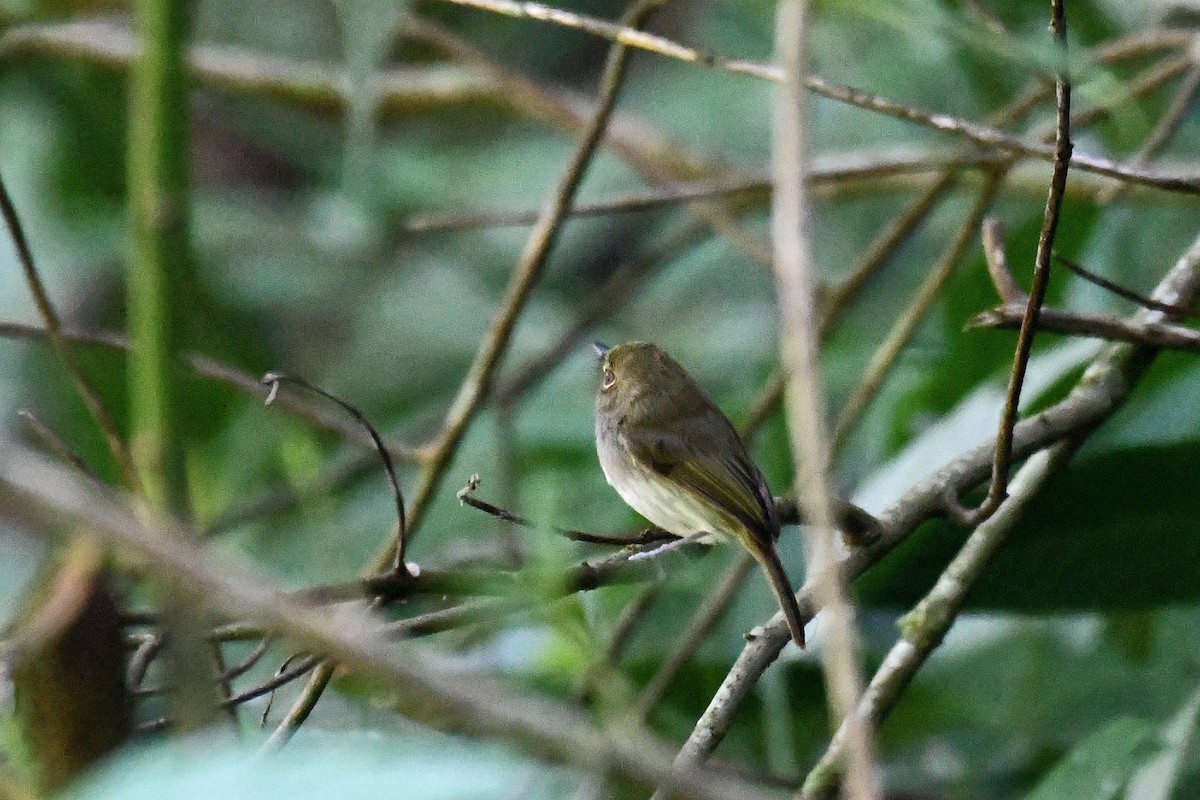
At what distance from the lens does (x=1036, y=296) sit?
162cm

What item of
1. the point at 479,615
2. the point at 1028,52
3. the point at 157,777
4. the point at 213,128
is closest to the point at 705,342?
the point at 213,128

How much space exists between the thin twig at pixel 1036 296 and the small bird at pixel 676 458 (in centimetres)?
37

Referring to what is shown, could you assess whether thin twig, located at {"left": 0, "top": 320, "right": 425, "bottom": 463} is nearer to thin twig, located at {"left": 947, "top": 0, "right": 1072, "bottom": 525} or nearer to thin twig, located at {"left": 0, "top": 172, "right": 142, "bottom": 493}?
thin twig, located at {"left": 0, "top": 172, "right": 142, "bottom": 493}

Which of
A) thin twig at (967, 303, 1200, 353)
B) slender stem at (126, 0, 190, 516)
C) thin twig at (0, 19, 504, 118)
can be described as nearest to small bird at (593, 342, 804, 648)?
thin twig at (967, 303, 1200, 353)

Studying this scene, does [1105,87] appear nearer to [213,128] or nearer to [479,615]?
[479,615]

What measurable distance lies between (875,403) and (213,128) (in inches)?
173

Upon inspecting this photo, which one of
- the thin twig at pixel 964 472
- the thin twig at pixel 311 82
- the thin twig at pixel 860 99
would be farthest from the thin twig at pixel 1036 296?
the thin twig at pixel 311 82

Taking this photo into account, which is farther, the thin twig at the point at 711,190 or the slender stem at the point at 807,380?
the thin twig at the point at 711,190

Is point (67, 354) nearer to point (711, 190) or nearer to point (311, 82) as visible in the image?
point (711, 190)

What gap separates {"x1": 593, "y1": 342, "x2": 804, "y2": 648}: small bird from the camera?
7.69 ft

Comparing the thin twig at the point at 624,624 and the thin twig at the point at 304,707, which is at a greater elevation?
the thin twig at the point at 304,707

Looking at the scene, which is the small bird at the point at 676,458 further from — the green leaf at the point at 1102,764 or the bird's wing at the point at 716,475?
the green leaf at the point at 1102,764

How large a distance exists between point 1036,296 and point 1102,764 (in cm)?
66

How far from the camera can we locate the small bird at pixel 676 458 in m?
2.34
